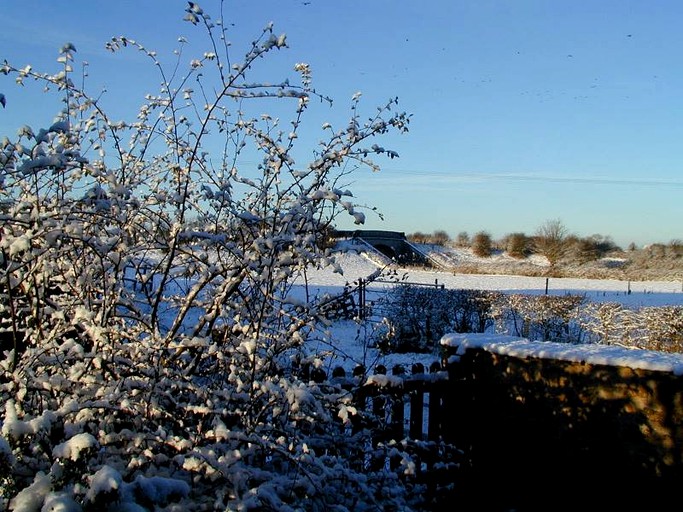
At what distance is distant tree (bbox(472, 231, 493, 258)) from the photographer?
48747 millimetres

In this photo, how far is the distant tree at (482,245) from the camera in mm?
48747

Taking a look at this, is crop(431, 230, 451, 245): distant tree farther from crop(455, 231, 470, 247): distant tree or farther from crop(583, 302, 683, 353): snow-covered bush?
crop(583, 302, 683, 353): snow-covered bush

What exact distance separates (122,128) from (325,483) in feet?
7.95

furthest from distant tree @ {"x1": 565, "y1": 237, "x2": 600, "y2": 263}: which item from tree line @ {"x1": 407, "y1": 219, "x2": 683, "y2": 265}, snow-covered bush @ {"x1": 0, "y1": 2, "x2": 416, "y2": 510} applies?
snow-covered bush @ {"x1": 0, "y1": 2, "x2": 416, "y2": 510}

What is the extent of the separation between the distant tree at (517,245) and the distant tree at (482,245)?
1548 millimetres

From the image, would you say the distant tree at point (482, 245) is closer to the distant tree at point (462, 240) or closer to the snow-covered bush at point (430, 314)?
the distant tree at point (462, 240)

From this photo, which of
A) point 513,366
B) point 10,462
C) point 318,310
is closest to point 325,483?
point 318,310

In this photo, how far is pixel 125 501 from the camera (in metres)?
1.71

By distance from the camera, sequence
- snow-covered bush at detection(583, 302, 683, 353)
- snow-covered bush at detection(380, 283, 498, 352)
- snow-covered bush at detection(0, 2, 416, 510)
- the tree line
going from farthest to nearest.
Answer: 1. the tree line
2. snow-covered bush at detection(380, 283, 498, 352)
3. snow-covered bush at detection(583, 302, 683, 353)
4. snow-covered bush at detection(0, 2, 416, 510)

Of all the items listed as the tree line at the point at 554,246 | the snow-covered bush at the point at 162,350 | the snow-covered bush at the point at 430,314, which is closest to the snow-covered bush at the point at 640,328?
the snow-covered bush at the point at 430,314

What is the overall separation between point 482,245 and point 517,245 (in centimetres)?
282

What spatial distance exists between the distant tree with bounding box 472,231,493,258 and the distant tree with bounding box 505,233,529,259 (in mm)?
1548

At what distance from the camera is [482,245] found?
49.8 metres

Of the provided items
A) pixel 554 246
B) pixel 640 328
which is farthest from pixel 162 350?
pixel 554 246
